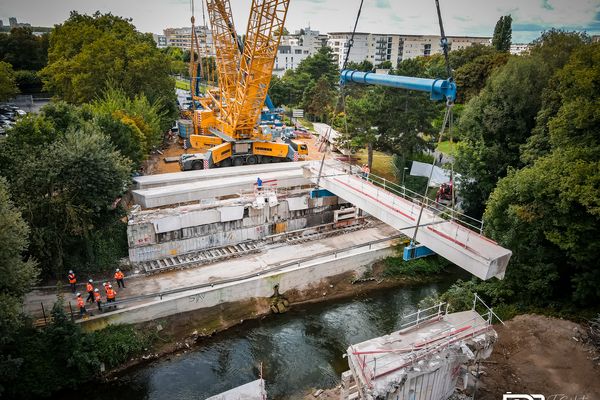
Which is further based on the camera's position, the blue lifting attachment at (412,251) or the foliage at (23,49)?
the foliage at (23,49)

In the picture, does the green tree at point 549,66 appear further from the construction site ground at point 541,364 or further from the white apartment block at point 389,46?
the white apartment block at point 389,46

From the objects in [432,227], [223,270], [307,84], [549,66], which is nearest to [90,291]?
[223,270]

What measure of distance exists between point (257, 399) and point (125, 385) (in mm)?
6280

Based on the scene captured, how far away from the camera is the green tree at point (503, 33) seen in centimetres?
5912

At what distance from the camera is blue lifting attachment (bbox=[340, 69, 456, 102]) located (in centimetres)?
1395

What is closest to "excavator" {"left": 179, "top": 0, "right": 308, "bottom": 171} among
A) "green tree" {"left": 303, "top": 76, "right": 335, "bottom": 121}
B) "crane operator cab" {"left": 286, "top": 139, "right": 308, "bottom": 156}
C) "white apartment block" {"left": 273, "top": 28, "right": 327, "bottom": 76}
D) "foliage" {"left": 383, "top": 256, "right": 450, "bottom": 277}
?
"crane operator cab" {"left": 286, "top": 139, "right": 308, "bottom": 156}

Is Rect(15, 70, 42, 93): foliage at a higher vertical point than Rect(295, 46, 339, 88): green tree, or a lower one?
lower

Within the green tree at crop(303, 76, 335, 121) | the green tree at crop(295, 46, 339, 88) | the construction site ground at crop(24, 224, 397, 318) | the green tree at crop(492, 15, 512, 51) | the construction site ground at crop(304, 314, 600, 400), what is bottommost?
the construction site ground at crop(304, 314, 600, 400)

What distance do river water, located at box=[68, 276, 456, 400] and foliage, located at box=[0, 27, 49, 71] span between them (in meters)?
62.6

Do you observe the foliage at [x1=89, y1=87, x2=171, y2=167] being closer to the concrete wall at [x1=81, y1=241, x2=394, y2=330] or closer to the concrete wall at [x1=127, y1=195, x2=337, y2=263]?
the concrete wall at [x1=127, y1=195, x2=337, y2=263]

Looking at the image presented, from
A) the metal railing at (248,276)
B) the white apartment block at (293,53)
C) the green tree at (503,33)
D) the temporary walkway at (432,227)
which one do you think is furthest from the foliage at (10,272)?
the white apartment block at (293,53)

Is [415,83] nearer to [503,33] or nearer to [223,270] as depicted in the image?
[223,270]

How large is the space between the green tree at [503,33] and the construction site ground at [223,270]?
48.6 meters

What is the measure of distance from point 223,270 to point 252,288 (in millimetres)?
2106
